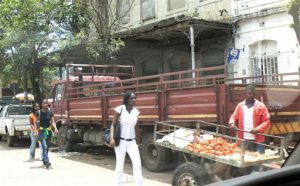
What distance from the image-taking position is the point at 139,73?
67.6 ft

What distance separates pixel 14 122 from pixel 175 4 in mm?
7766

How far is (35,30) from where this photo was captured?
698 inches

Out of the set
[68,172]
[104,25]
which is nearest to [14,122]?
[104,25]

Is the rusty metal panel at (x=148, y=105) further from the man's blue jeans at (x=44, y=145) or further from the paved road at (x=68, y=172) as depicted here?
the man's blue jeans at (x=44, y=145)

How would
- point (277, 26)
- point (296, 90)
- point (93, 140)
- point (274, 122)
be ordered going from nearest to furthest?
point (274, 122), point (296, 90), point (93, 140), point (277, 26)

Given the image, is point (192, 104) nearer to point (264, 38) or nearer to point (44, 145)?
point (44, 145)

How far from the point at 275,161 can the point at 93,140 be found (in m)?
7.05

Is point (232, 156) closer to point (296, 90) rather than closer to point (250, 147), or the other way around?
point (250, 147)

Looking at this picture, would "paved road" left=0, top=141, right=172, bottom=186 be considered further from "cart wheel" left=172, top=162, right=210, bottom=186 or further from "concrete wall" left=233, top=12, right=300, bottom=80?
"concrete wall" left=233, top=12, right=300, bottom=80

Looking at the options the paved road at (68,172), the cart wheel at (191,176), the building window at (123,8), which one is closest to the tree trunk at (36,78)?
the building window at (123,8)

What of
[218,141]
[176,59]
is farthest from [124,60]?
[218,141]

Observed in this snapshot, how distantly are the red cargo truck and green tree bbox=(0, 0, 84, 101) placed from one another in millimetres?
4775

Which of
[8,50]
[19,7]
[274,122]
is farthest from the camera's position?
[8,50]

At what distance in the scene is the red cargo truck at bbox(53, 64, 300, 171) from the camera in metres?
8.30
